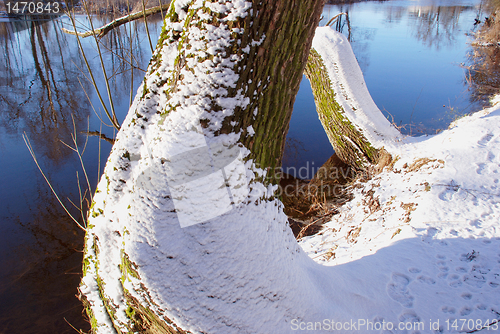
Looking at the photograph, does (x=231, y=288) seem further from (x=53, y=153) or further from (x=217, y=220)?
(x=53, y=153)

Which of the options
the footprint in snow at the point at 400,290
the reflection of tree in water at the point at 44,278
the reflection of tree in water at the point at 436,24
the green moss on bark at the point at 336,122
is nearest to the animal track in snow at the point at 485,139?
the green moss on bark at the point at 336,122

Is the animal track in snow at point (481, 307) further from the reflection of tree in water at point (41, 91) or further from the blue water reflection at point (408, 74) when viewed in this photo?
the reflection of tree in water at point (41, 91)

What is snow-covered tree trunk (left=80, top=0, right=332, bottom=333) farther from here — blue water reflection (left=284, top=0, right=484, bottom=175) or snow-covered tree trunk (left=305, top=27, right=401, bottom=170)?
blue water reflection (left=284, top=0, right=484, bottom=175)

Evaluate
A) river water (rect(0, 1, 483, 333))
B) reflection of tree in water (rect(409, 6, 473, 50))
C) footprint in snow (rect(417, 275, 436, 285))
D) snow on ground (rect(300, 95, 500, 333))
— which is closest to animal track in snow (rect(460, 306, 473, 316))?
snow on ground (rect(300, 95, 500, 333))

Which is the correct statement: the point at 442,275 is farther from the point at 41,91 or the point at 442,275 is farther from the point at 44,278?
the point at 41,91

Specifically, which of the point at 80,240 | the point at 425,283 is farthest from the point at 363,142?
the point at 80,240

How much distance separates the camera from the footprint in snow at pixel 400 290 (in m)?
1.86

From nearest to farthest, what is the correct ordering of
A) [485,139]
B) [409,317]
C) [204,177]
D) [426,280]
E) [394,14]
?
[204,177]
[409,317]
[426,280]
[485,139]
[394,14]

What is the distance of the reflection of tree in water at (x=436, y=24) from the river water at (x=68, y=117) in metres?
0.13

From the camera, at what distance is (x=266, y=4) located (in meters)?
1.04

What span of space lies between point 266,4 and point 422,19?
2128 cm

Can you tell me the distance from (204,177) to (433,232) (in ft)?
7.45

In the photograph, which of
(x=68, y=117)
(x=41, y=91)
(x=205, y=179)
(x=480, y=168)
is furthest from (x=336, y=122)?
(x=41, y=91)

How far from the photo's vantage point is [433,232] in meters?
2.45
